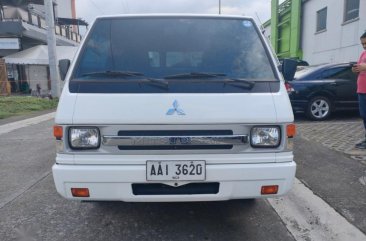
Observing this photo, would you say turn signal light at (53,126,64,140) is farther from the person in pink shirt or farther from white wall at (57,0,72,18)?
white wall at (57,0,72,18)

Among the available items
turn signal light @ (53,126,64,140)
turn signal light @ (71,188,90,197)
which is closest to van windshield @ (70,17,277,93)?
turn signal light @ (53,126,64,140)

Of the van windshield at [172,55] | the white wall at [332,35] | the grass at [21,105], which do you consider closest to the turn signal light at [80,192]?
the van windshield at [172,55]

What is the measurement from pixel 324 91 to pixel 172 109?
267 inches

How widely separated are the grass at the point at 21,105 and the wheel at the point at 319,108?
9560mm

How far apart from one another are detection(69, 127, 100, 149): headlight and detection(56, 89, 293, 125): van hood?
8 cm

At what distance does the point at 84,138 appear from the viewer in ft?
8.26

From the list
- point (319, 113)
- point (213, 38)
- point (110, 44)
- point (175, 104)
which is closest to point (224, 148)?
point (175, 104)

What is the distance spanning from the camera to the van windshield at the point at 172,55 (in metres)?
2.67

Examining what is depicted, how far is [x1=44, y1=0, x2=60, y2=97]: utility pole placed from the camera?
14.8 metres

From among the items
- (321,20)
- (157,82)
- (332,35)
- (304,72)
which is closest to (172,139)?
(157,82)

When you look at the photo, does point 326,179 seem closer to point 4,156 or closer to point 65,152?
point 65,152

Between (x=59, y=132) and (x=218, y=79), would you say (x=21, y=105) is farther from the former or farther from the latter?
(x=218, y=79)

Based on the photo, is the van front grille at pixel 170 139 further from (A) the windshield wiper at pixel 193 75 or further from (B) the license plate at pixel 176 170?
(A) the windshield wiper at pixel 193 75

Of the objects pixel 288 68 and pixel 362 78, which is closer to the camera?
pixel 288 68
